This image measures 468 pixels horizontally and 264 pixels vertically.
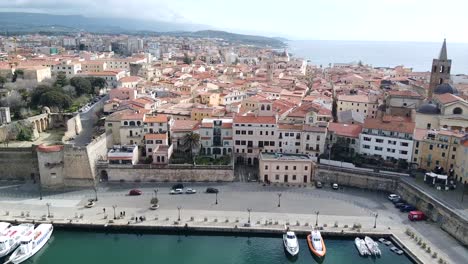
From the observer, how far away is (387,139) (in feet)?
153

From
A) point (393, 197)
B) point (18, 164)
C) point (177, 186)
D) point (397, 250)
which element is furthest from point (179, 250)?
point (18, 164)

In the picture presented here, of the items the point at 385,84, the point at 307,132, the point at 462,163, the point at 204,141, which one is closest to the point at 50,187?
the point at 204,141

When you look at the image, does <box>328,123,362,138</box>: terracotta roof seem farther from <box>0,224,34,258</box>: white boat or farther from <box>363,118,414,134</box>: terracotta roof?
<box>0,224,34,258</box>: white boat

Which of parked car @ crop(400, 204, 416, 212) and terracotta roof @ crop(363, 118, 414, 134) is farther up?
terracotta roof @ crop(363, 118, 414, 134)

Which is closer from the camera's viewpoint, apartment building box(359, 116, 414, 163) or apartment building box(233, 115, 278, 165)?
apartment building box(359, 116, 414, 163)

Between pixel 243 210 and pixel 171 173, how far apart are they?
1076cm

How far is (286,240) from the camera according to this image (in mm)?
34000

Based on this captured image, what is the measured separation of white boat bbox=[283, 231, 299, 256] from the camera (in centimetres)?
3291

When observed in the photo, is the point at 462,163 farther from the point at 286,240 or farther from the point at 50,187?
the point at 50,187

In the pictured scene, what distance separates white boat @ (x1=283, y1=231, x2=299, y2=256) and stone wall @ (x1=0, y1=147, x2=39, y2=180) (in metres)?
30.1

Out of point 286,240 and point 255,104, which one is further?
point 255,104

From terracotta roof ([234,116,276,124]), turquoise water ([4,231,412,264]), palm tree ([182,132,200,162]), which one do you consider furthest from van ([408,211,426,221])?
palm tree ([182,132,200,162])

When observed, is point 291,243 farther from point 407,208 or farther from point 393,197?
point 393,197

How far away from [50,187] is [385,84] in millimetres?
65859
